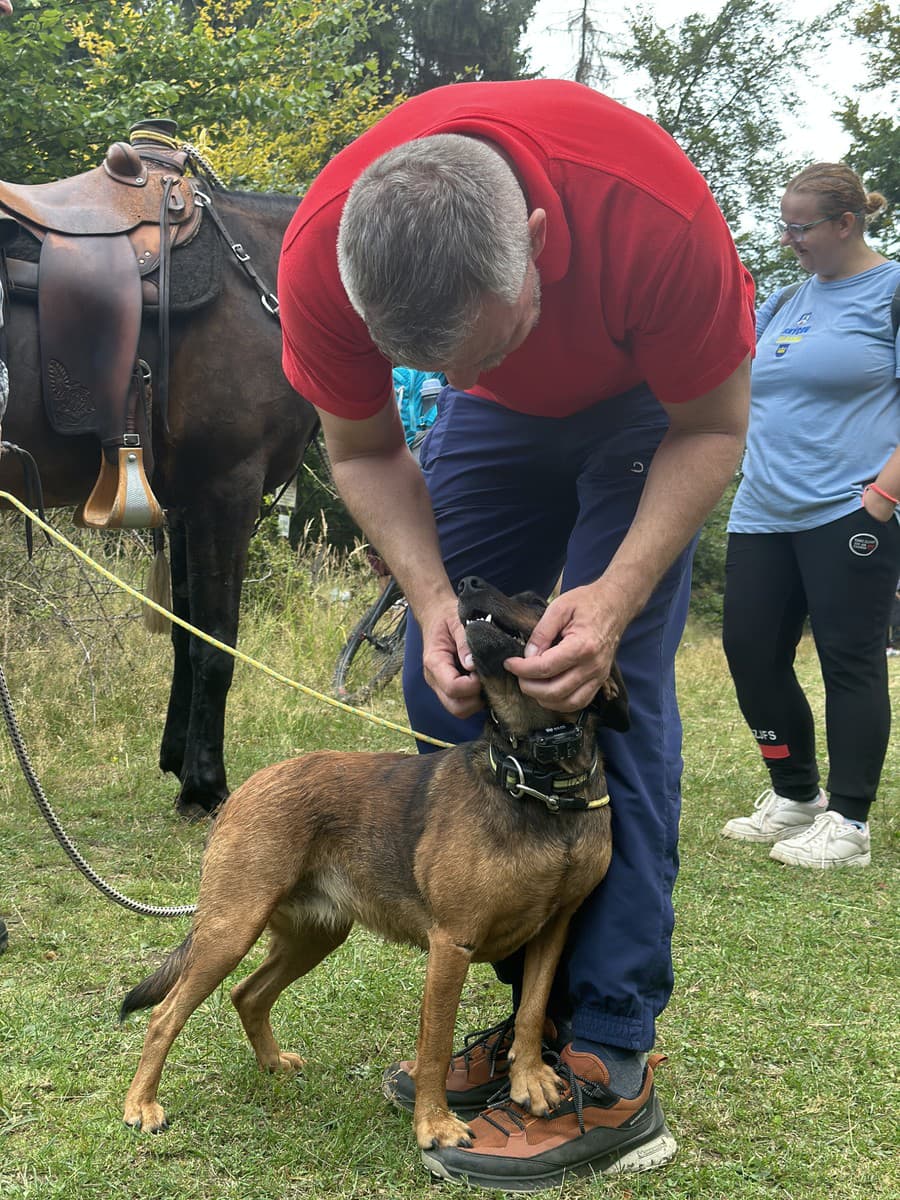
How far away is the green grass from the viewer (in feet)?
7.18

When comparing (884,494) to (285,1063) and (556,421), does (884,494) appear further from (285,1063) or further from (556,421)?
(285,1063)

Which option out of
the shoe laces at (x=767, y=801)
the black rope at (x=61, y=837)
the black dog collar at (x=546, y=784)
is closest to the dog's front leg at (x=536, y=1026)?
the black dog collar at (x=546, y=784)

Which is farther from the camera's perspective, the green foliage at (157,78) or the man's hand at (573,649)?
the green foliage at (157,78)

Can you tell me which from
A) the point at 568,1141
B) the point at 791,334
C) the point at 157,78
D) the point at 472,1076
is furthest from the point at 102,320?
the point at 157,78

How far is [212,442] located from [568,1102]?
2.86 metres

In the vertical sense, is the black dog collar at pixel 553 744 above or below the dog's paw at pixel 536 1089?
above

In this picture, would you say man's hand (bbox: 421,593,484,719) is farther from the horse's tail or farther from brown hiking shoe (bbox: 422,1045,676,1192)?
the horse's tail

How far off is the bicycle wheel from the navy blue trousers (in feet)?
14.6

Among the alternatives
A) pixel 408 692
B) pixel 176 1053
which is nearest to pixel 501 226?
pixel 408 692

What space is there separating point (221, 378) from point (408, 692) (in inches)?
81.3

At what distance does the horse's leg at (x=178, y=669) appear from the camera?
15.4ft

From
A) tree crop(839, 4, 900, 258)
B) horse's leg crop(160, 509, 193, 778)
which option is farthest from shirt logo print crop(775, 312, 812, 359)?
tree crop(839, 4, 900, 258)

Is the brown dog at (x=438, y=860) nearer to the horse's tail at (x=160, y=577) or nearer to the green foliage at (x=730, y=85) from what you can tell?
the horse's tail at (x=160, y=577)

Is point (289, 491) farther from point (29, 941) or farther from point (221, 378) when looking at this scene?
point (29, 941)
